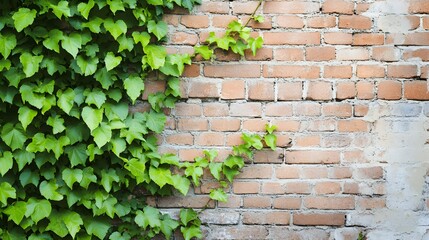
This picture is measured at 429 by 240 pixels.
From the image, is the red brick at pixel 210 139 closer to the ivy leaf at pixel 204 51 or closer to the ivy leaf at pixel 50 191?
the ivy leaf at pixel 204 51

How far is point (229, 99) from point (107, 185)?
2.27 feet

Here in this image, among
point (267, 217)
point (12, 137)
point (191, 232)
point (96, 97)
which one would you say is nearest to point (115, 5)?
point (96, 97)

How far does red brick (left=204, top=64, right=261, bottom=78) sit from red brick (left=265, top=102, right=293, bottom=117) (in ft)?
0.54

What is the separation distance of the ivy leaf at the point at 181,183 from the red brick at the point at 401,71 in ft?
3.53

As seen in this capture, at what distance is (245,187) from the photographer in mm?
2531

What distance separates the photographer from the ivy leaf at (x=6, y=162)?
2.35 metres

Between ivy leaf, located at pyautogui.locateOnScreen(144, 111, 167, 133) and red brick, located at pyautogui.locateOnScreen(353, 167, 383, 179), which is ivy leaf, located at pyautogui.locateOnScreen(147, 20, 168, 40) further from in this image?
red brick, located at pyautogui.locateOnScreen(353, 167, 383, 179)

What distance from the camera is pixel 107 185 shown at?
2.41m

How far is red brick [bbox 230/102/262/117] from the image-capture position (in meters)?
2.50

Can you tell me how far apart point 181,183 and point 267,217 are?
447 millimetres

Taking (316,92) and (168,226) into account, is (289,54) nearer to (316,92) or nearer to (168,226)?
(316,92)

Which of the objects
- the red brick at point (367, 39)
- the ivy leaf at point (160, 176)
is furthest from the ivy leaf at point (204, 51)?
the red brick at point (367, 39)

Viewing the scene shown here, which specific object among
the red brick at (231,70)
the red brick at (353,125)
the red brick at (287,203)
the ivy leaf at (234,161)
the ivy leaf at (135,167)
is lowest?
the red brick at (287,203)

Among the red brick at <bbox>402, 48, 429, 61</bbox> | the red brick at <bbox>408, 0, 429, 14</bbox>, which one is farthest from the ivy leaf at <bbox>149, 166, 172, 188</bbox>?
the red brick at <bbox>408, 0, 429, 14</bbox>
